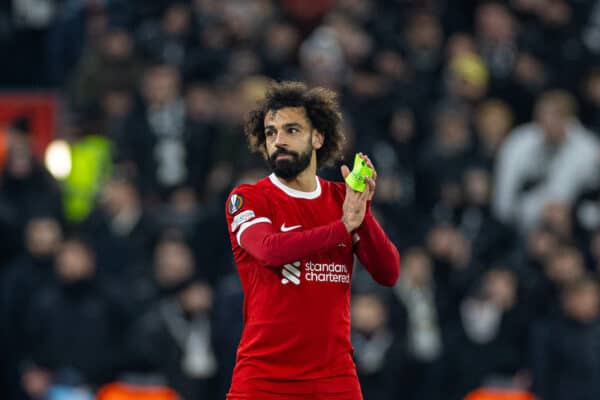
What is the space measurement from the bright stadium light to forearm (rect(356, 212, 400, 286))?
7.85m

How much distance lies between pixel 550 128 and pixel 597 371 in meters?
2.70

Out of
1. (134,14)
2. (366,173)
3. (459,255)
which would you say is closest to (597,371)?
(459,255)

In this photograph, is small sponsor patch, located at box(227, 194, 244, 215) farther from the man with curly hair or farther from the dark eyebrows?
the dark eyebrows

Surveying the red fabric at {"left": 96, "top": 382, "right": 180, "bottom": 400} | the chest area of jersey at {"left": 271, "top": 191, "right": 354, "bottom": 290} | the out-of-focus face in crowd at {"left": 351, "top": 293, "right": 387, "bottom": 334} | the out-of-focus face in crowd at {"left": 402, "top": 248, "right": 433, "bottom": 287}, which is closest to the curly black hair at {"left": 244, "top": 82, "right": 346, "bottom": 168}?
the chest area of jersey at {"left": 271, "top": 191, "right": 354, "bottom": 290}

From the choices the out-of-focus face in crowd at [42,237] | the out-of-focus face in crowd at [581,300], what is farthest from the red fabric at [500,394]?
the out-of-focus face in crowd at [42,237]

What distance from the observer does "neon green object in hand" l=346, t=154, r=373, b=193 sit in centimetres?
614

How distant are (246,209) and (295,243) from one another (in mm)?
367

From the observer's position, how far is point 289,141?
21.0 feet

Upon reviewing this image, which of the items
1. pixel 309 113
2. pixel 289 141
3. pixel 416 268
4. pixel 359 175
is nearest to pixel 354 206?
pixel 359 175

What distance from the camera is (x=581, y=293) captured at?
11.2 meters

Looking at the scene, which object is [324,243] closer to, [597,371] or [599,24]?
[597,371]

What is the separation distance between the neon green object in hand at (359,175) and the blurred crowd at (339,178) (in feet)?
15.9

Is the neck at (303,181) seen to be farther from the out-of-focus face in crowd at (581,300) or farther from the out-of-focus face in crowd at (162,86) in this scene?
the out-of-focus face in crowd at (162,86)

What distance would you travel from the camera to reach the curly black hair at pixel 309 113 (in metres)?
6.52
